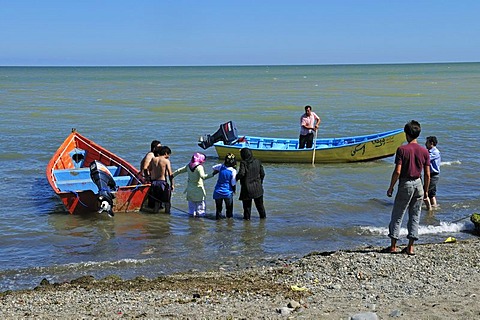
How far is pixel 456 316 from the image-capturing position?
6.46 m

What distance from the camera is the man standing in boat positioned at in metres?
18.7

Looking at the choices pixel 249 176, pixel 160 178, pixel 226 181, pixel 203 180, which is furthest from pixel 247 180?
pixel 160 178

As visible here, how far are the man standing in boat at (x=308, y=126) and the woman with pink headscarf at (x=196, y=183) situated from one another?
22.5 feet

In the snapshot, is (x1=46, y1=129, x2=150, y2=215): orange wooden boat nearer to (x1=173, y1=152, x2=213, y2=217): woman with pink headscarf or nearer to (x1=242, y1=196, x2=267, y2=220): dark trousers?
(x1=173, y1=152, x2=213, y2=217): woman with pink headscarf

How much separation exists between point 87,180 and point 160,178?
2481 mm

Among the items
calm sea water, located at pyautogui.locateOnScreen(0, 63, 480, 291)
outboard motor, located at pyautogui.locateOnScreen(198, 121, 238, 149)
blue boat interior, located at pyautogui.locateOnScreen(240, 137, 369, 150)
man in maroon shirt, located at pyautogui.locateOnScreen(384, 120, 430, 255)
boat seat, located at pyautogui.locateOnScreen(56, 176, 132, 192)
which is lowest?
calm sea water, located at pyautogui.locateOnScreen(0, 63, 480, 291)

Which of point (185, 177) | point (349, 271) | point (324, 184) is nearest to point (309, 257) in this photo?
point (349, 271)

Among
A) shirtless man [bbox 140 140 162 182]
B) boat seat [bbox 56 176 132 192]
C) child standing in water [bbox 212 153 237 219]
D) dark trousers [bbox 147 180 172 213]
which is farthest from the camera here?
boat seat [bbox 56 176 132 192]

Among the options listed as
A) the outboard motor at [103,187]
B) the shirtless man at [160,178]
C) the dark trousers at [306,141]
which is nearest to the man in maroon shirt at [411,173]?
the shirtless man at [160,178]

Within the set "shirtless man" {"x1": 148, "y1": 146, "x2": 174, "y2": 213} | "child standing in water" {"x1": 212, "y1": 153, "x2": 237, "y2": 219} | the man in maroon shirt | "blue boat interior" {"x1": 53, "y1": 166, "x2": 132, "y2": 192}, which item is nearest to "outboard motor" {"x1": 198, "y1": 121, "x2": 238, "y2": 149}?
"blue boat interior" {"x1": 53, "y1": 166, "x2": 132, "y2": 192}

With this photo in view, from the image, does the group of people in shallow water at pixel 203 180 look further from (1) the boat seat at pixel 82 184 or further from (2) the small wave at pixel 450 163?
(2) the small wave at pixel 450 163

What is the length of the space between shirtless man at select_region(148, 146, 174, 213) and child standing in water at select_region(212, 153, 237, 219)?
1019mm

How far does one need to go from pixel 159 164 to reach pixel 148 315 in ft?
20.2

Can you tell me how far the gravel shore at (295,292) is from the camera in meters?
6.73
